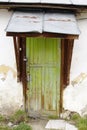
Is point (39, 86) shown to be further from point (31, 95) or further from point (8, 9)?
point (8, 9)

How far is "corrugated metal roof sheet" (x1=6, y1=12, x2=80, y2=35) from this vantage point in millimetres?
6625

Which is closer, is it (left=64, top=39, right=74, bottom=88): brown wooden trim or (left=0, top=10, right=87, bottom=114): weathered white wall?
(left=64, top=39, right=74, bottom=88): brown wooden trim

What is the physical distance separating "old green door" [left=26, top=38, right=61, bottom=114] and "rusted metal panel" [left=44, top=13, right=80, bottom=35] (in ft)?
2.07

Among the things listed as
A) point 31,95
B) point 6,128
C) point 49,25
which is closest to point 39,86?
point 31,95

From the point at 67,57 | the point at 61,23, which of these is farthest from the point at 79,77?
the point at 61,23

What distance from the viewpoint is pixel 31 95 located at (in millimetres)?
8164

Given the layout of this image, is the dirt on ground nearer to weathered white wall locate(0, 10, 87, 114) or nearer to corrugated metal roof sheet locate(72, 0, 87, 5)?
weathered white wall locate(0, 10, 87, 114)

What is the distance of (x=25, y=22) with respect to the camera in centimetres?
693

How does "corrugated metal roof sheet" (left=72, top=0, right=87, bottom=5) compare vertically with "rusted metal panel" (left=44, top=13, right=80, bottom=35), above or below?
above

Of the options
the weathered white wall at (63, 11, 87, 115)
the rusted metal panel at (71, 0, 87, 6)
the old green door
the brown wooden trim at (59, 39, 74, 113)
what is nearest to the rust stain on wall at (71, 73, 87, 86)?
the weathered white wall at (63, 11, 87, 115)

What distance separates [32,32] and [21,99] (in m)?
2.16

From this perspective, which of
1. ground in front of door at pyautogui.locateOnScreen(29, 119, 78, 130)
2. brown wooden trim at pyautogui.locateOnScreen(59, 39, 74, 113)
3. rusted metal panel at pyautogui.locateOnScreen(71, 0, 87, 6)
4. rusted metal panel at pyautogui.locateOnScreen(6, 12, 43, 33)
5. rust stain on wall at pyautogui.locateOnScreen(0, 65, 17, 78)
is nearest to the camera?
rusted metal panel at pyautogui.locateOnScreen(6, 12, 43, 33)

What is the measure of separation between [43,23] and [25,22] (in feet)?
1.22

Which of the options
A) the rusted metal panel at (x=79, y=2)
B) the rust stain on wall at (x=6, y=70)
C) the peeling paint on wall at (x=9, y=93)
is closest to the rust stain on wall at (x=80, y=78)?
the peeling paint on wall at (x=9, y=93)
